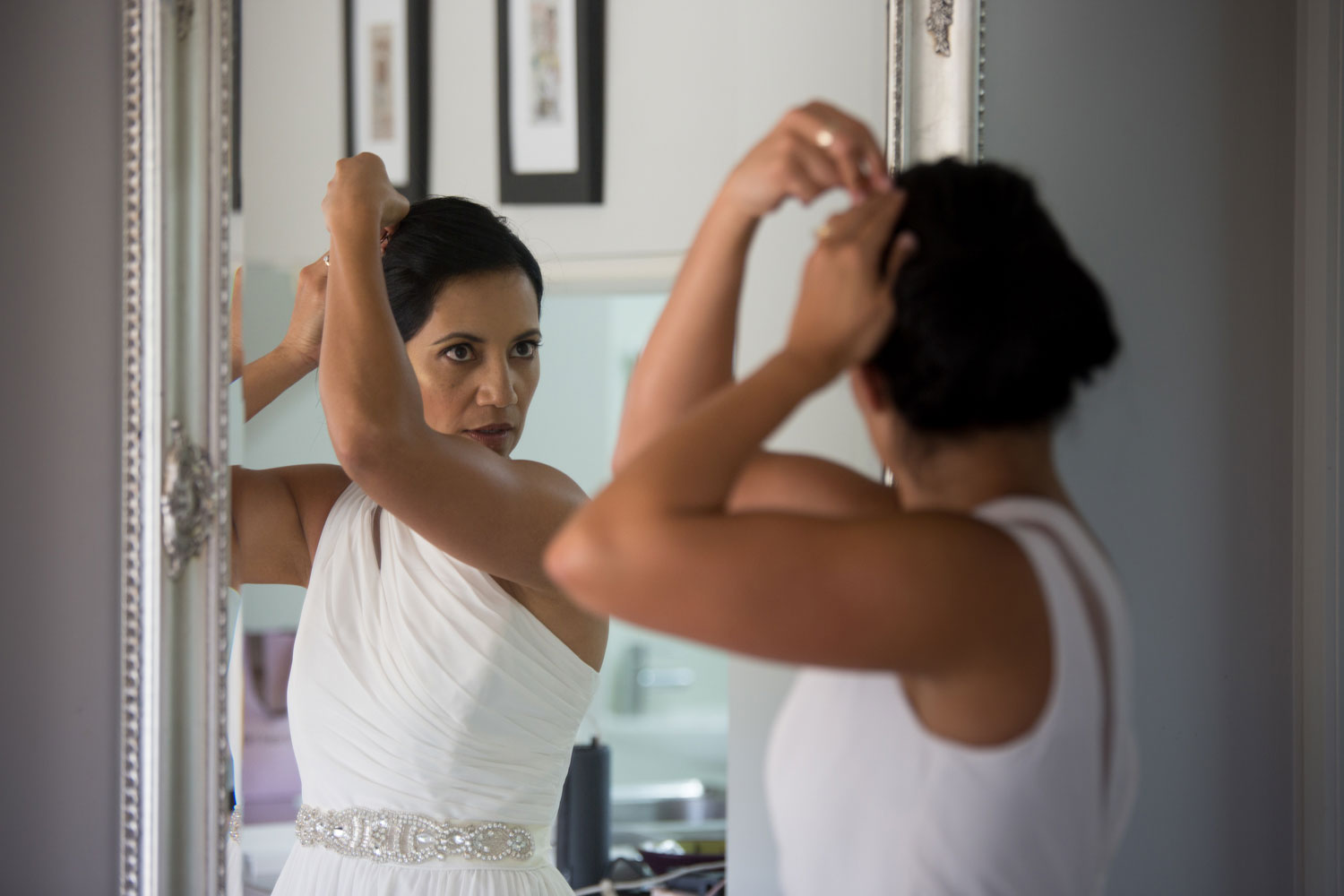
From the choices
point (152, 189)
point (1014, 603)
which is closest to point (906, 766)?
point (1014, 603)

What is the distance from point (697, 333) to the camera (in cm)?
68

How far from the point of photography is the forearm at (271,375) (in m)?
0.98

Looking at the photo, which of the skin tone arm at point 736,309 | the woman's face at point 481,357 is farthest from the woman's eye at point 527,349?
the skin tone arm at point 736,309

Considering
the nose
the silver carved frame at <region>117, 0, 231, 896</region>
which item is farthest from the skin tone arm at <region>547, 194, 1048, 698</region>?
the silver carved frame at <region>117, 0, 231, 896</region>

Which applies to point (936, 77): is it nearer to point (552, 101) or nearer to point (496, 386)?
point (552, 101)

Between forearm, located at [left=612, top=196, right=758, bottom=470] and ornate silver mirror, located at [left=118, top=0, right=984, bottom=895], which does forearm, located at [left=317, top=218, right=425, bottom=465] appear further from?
forearm, located at [left=612, top=196, right=758, bottom=470]

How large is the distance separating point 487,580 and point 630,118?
411mm

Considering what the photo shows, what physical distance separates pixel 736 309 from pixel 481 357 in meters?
0.32

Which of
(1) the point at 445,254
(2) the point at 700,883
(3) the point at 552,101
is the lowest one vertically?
(2) the point at 700,883

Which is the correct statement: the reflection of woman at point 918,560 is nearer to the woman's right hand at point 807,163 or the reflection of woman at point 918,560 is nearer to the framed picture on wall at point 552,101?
the woman's right hand at point 807,163

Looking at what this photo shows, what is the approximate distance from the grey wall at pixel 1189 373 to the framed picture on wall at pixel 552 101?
344mm

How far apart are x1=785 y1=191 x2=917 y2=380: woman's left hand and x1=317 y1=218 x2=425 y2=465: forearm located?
42cm

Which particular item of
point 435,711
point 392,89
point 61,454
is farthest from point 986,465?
point 61,454

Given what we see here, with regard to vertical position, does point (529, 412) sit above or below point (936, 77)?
below
